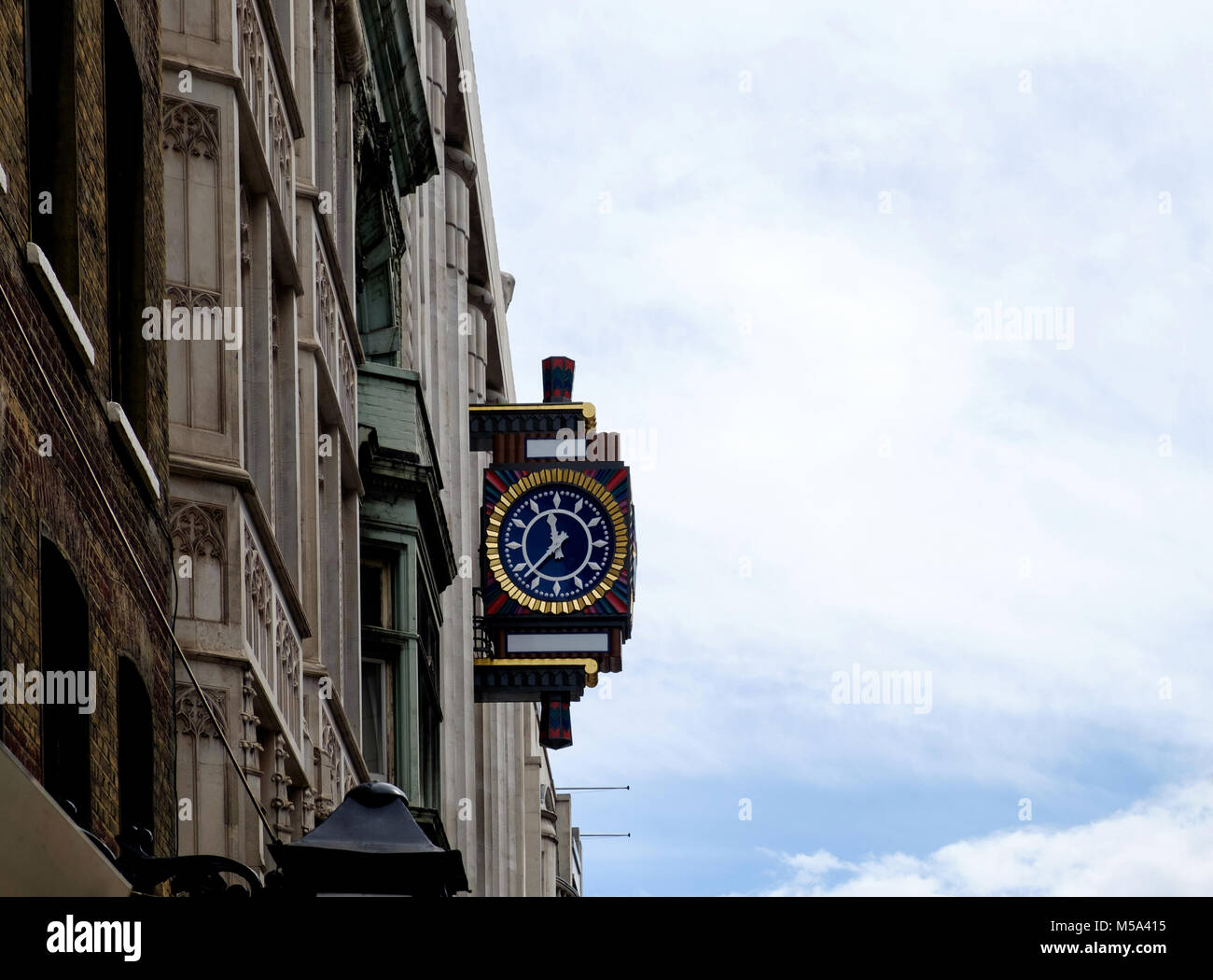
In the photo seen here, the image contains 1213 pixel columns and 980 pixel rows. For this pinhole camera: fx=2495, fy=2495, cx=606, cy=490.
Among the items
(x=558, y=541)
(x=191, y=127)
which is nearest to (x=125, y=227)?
(x=191, y=127)

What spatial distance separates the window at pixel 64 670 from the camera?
40.0ft

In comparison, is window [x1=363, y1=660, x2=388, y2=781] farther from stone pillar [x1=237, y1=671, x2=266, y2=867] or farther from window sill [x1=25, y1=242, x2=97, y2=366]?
window sill [x1=25, y1=242, x2=97, y2=366]

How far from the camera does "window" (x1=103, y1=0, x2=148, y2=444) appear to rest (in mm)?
14836

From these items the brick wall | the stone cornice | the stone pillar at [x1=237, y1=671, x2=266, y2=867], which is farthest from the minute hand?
the brick wall

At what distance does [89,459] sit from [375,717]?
17.7m

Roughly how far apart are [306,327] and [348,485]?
4.58 m

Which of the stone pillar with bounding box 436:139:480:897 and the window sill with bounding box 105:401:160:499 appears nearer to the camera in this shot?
the window sill with bounding box 105:401:160:499

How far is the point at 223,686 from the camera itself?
17.1 meters

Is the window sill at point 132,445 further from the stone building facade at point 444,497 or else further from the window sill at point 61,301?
the stone building facade at point 444,497

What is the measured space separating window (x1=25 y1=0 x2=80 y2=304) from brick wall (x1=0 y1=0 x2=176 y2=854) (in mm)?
89

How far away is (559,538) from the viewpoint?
43.0 m

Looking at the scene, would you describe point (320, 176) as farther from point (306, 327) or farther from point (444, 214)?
point (444, 214)

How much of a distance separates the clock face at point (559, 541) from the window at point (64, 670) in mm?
29909
